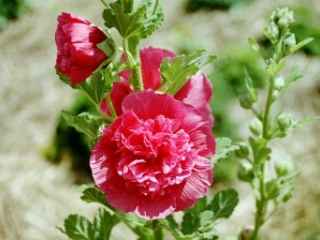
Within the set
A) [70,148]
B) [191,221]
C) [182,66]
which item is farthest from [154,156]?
[70,148]

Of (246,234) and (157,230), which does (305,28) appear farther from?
(157,230)

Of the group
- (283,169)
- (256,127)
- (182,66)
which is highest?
(182,66)

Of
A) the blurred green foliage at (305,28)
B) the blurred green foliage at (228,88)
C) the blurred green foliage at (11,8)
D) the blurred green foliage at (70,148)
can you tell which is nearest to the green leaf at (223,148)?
the blurred green foliage at (228,88)

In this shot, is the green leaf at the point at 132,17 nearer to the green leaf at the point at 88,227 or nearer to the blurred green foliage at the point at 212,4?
the green leaf at the point at 88,227

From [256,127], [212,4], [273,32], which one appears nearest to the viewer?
[273,32]

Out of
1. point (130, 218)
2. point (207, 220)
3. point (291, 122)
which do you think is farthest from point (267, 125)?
point (130, 218)

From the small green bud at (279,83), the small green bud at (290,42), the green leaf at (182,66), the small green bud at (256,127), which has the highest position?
the green leaf at (182,66)
